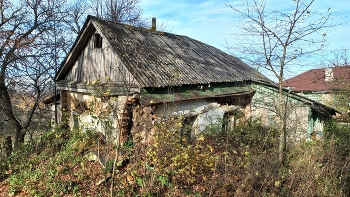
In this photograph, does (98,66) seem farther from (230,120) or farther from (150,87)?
(230,120)

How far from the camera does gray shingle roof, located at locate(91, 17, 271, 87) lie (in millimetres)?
7184

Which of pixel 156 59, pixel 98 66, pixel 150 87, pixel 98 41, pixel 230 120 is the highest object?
pixel 98 41

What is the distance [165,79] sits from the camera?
729cm

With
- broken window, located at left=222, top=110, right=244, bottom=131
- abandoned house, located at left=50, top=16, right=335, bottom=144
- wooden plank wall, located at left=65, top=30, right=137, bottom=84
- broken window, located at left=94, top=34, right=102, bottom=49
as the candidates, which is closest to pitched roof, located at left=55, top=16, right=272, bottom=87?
abandoned house, located at left=50, top=16, right=335, bottom=144

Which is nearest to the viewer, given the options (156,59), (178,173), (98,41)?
(178,173)

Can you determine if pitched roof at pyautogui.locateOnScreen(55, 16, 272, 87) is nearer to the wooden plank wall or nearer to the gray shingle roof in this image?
the gray shingle roof

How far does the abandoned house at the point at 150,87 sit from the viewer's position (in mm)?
6820

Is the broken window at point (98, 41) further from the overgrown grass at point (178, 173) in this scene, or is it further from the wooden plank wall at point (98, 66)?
the overgrown grass at point (178, 173)

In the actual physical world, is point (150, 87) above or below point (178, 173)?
above

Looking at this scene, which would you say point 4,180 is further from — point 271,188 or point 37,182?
point 271,188

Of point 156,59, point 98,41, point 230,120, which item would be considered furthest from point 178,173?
point 98,41

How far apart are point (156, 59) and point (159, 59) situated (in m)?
0.18

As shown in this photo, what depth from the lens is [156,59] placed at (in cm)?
831

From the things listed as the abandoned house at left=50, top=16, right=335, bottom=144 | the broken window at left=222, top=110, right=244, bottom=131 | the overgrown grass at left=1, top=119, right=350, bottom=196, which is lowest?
the overgrown grass at left=1, top=119, right=350, bottom=196
